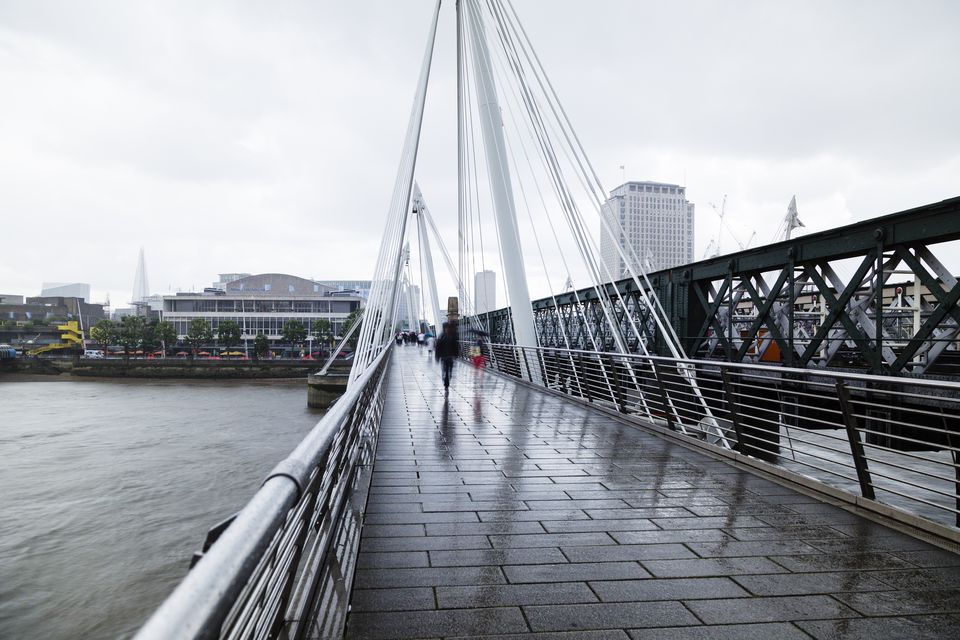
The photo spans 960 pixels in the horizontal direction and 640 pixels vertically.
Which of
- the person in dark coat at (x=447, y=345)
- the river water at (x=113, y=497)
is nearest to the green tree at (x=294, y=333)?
the river water at (x=113, y=497)

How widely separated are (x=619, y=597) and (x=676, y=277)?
11.2 meters

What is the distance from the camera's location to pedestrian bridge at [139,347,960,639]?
1655 mm

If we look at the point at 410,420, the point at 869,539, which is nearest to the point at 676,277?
the point at 410,420

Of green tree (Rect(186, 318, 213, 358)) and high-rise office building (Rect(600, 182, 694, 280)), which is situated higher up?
high-rise office building (Rect(600, 182, 694, 280))

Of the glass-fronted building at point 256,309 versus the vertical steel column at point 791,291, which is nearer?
the vertical steel column at point 791,291

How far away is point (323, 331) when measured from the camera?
271 feet

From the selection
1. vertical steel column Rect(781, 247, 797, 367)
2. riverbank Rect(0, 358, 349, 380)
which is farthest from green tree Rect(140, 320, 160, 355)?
vertical steel column Rect(781, 247, 797, 367)

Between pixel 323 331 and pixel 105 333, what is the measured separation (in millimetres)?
28217

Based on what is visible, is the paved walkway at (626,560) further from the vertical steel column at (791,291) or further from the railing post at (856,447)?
the vertical steel column at (791,291)

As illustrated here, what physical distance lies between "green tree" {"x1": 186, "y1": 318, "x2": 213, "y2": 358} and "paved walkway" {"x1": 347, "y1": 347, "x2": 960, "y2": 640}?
81.5 m

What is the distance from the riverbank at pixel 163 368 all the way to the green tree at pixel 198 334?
44.9 ft

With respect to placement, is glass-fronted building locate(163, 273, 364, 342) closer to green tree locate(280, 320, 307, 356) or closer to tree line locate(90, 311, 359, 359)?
tree line locate(90, 311, 359, 359)

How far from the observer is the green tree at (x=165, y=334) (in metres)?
79.7

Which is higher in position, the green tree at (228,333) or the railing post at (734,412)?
the green tree at (228,333)
